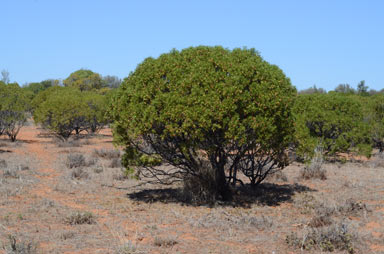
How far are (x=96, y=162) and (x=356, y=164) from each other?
36.4ft

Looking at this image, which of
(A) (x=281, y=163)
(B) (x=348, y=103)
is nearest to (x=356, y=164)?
(B) (x=348, y=103)

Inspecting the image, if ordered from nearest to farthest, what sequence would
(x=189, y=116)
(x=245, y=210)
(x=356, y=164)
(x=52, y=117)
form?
(x=189, y=116) < (x=245, y=210) < (x=356, y=164) < (x=52, y=117)

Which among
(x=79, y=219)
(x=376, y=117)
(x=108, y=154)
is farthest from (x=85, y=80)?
(x=79, y=219)

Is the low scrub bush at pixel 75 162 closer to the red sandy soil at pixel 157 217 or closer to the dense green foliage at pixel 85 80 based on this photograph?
the red sandy soil at pixel 157 217

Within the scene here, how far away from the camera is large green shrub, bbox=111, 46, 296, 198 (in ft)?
28.6

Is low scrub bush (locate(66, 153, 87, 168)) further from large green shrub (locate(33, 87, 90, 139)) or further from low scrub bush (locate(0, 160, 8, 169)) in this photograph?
large green shrub (locate(33, 87, 90, 139))

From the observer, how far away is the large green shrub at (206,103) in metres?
8.73

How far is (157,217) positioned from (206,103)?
2605 millimetres

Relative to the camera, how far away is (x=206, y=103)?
8.63m

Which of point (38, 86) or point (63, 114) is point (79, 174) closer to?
point (63, 114)

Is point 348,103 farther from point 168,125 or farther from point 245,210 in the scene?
point 168,125

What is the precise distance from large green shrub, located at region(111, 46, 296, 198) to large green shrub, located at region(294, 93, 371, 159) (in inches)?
316

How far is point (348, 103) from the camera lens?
17859mm

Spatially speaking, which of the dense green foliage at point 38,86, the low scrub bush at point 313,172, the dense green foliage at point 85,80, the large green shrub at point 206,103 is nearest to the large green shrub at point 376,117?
the low scrub bush at point 313,172
